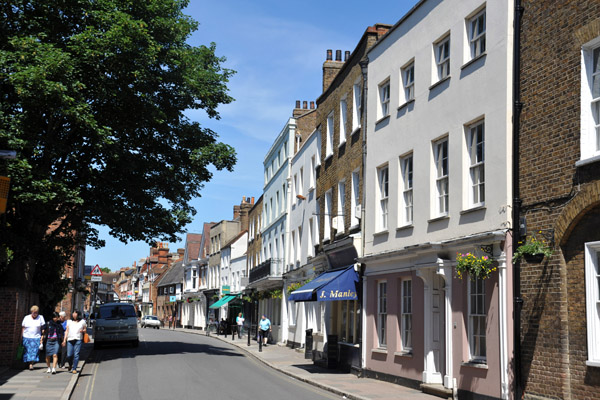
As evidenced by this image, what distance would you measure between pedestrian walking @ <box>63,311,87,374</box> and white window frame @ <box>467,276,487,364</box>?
409 inches

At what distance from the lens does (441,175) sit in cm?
1659

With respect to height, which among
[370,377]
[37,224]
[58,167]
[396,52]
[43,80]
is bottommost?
[370,377]

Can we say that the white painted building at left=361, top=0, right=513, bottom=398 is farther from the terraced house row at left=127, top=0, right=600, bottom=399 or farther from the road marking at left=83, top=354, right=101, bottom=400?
the road marking at left=83, top=354, right=101, bottom=400

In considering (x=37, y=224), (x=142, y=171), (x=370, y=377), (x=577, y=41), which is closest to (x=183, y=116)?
(x=142, y=171)

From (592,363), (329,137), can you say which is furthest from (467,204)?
(329,137)

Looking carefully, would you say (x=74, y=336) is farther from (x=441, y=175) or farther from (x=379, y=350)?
(x=441, y=175)

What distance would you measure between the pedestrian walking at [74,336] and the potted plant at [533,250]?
38.9 ft

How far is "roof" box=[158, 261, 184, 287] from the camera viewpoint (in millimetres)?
90181

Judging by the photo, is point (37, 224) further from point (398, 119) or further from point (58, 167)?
point (398, 119)

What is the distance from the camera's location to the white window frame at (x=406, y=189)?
18422 millimetres

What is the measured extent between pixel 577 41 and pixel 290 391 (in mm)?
10197

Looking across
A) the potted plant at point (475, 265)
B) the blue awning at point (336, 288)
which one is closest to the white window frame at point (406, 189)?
the blue awning at point (336, 288)

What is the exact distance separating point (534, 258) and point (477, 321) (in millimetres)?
2699

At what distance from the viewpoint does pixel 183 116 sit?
Answer: 25.2 m
